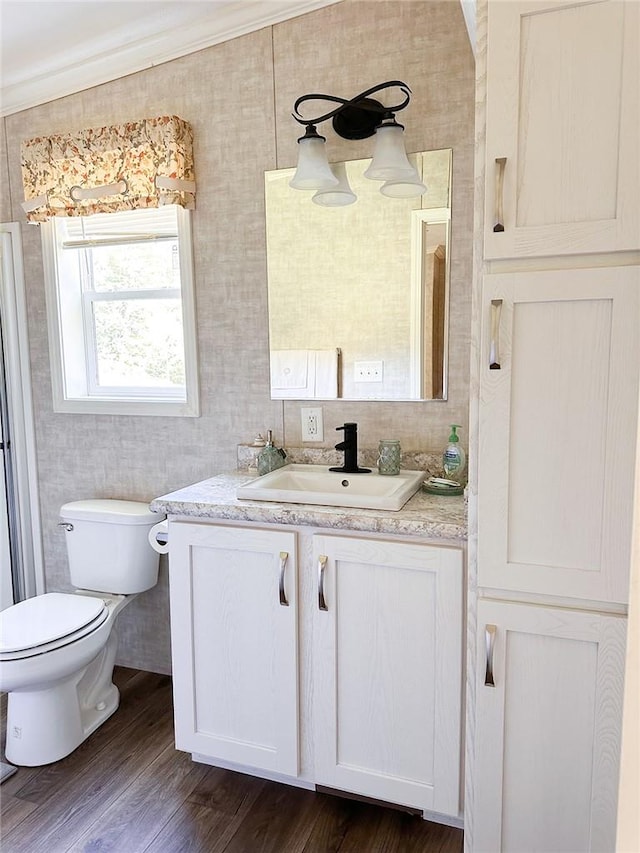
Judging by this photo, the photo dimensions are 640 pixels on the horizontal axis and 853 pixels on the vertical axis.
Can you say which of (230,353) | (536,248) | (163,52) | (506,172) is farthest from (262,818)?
(163,52)

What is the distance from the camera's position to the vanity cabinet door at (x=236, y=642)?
1.80 meters

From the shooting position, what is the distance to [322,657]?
1767 mm

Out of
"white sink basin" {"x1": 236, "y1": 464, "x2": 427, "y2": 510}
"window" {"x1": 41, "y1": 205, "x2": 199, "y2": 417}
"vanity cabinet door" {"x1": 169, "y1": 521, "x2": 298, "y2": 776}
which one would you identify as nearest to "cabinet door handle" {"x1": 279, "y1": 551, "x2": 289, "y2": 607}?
"vanity cabinet door" {"x1": 169, "y1": 521, "x2": 298, "y2": 776}

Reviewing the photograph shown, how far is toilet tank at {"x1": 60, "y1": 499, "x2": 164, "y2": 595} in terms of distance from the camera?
2381 millimetres

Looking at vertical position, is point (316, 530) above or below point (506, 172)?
below

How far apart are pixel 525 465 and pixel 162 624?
1805mm

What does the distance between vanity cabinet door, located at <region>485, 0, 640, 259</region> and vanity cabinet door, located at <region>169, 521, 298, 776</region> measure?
1019 millimetres

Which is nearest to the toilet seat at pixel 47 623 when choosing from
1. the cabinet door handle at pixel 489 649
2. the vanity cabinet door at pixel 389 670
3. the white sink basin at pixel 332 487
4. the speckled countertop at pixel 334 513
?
the speckled countertop at pixel 334 513

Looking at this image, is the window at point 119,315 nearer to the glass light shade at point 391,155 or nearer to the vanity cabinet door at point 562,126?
the glass light shade at point 391,155

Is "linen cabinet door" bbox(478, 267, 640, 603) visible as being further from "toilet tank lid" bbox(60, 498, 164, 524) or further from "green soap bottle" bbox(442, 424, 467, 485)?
"toilet tank lid" bbox(60, 498, 164, 524)

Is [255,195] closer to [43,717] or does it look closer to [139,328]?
[139,328]

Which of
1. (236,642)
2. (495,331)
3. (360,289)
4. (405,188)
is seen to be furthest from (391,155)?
(236,642)

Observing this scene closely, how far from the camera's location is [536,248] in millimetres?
1305

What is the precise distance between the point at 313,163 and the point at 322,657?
4.90 feet
